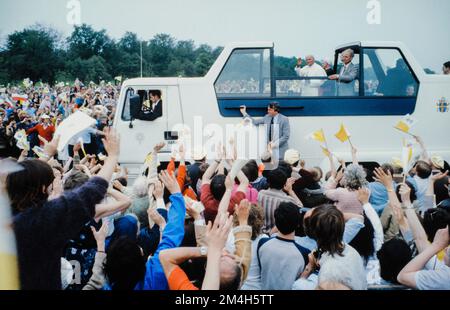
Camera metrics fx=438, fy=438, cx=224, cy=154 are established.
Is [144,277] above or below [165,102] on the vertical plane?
below

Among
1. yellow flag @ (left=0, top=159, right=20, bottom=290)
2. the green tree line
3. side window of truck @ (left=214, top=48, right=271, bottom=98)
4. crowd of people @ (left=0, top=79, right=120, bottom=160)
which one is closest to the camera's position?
yellow flag @ (left=0, top=159, right=20, bottom=290)

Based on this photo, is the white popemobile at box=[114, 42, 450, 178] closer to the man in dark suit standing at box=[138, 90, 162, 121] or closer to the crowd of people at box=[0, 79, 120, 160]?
the man in dark suit standing at box=[138, 90, 162, 121]

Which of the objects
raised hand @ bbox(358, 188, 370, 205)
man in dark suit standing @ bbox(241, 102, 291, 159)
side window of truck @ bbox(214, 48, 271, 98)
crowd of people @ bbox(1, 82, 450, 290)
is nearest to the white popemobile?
side window of truck @ bbox(214, 48, 271, 98)

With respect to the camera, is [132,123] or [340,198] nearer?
[340,198]

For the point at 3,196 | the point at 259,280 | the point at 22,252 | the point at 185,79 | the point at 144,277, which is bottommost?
the point at 259,280

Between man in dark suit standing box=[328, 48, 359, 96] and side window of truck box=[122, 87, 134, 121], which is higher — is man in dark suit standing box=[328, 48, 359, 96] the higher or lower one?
the higher one

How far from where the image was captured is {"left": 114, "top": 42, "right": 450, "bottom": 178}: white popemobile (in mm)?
7285

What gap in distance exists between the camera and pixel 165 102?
7.42m

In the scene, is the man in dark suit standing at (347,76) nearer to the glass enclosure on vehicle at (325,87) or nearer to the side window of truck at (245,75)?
the glass enclosure on vehicle at (325,87)

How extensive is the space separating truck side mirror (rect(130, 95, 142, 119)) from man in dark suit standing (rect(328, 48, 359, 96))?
3.25 metres
